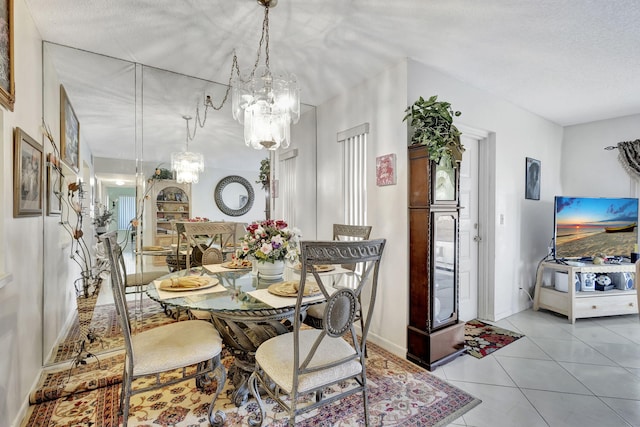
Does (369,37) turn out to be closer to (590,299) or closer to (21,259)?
(21,259)

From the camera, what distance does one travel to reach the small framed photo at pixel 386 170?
261 centimetres

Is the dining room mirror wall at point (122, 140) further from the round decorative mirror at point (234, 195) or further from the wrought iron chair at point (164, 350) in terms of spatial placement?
the wrought iron chair at point (164, 350)

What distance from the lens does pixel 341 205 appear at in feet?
10.9

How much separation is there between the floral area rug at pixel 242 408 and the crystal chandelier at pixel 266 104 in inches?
73.7

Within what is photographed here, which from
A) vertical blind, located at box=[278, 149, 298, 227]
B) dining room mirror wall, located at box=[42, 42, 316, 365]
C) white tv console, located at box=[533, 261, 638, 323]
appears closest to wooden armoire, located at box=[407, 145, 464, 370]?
vertical blind, located at box=[278, 149, 298, 227]

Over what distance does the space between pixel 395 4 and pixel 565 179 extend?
13.4ft

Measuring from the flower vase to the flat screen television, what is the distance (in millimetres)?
3583

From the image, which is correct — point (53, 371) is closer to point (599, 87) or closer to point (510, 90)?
point (510, 90)

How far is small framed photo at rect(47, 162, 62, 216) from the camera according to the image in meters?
2.26

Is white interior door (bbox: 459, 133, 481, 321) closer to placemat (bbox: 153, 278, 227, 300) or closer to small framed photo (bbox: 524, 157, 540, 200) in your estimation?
small framed photo (bbox: 524, 157, 540, 200)

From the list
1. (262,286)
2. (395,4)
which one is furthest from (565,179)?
(262,286)

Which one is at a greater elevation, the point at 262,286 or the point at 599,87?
the point at 599,87

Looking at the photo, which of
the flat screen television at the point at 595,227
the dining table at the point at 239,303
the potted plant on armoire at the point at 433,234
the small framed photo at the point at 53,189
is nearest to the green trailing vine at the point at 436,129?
the potted plant on armoire at the point at 433,234

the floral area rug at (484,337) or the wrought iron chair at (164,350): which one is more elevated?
the wrought iron chair at (164,350)
